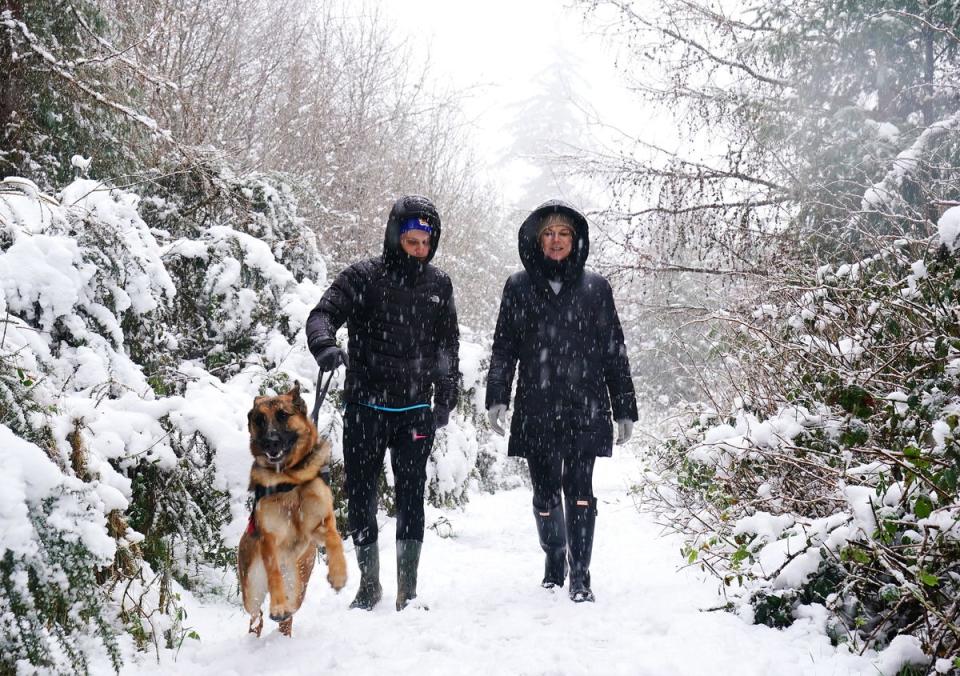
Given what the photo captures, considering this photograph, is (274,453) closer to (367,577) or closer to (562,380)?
(367,577)

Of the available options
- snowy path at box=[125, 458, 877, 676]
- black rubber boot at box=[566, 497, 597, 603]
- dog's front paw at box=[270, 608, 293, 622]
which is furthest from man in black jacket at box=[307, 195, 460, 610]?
black rubber boot at box=[566, 497, 597, 603]

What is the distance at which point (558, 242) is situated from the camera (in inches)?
173

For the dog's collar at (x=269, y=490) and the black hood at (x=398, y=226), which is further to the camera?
the black hood at (x=398, y=226)

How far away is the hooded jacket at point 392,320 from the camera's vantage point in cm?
393


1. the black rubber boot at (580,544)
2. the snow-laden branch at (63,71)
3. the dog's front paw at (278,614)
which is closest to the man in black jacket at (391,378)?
the dog's front paw at (278,614)

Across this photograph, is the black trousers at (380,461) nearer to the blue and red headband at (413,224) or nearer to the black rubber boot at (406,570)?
the black rubber boot at (406,570)

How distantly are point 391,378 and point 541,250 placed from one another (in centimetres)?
138

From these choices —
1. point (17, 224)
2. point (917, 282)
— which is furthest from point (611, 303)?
point (17, 224)

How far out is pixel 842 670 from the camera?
2801 millimetres

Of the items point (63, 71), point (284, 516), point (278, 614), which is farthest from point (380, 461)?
point (63, 71)

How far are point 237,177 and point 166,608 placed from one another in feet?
A: 15.2

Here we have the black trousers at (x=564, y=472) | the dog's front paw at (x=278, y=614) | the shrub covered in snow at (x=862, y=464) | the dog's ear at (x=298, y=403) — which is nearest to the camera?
the shrub covered in snow at (x=862, y=464)

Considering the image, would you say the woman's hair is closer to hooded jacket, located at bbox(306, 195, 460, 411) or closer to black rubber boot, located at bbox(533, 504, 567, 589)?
hooded jacket, located at bbox(306, 195, 460, 411)

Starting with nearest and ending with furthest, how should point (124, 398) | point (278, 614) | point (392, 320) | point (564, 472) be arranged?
point (278, 614)
point (124, 398)
point (392, 320)
point (564, 472)
